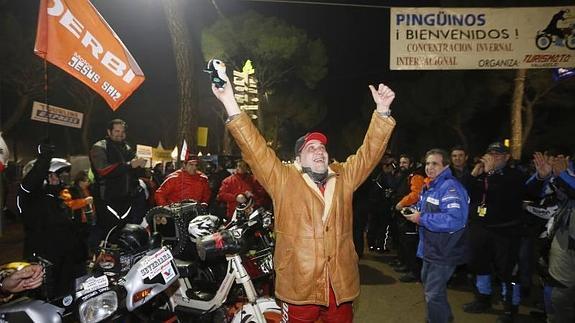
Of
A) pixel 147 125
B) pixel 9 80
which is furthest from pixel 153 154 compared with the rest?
pixel 147 125

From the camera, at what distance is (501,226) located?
233 inches

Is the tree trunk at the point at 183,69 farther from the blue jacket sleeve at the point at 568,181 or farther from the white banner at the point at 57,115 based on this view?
the blue jacket sleeve at the point at 568,181

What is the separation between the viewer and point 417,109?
115 feet

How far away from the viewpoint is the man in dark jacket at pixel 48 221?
466cm

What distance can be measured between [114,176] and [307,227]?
3565 mm

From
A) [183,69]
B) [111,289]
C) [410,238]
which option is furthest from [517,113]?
[111,289]

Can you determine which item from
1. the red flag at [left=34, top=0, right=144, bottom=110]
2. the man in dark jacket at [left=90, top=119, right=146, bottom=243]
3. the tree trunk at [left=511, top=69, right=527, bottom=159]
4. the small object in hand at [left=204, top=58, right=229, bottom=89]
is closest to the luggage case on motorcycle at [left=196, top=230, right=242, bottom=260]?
the small object in hand at [left=204, top=58, right=229, bottom=89]

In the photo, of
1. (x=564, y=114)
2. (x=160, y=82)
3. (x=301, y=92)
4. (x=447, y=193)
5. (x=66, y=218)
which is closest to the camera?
(x=447, y=193)

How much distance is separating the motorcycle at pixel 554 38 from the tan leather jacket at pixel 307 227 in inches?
214

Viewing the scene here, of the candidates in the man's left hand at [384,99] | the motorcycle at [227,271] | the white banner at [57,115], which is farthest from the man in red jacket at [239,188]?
the man's left hand at [384,99]

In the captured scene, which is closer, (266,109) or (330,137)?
(266,109)

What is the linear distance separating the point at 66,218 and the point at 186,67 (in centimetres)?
Answer: 467

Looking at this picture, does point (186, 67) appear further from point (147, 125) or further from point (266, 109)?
point (147, 125)

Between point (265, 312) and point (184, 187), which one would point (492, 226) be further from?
point (184, 187)
